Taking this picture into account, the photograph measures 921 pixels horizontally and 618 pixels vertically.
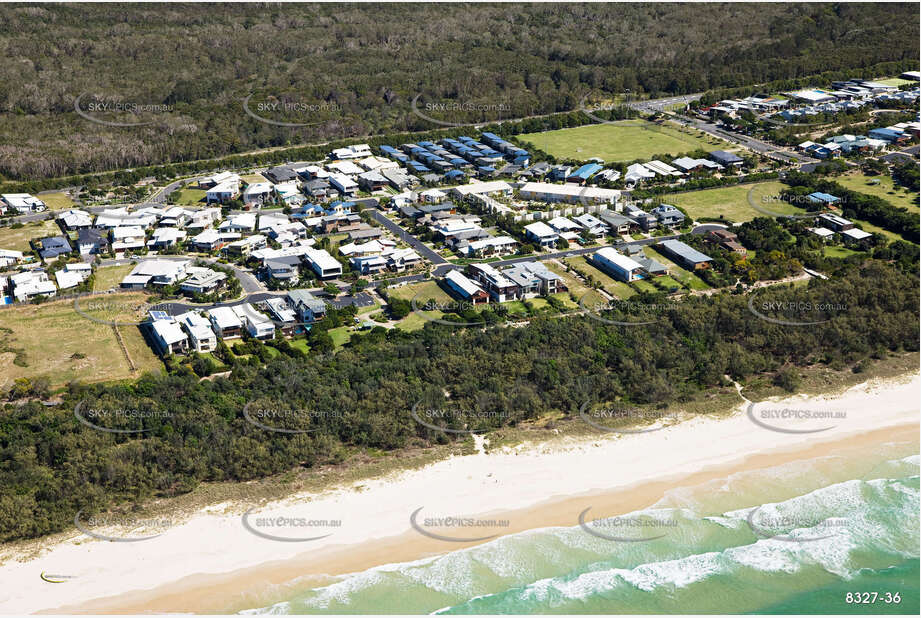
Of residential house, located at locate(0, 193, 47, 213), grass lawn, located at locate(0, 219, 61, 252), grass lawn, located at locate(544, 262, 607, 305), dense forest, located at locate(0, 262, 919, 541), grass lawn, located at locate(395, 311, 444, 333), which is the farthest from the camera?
residential house, located at locate(0, 193, 47, 213)

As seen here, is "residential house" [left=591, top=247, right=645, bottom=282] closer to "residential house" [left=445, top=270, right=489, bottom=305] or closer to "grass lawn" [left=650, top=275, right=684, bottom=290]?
"grass lawn" [left=650, top=275, right=684, bottom=290]

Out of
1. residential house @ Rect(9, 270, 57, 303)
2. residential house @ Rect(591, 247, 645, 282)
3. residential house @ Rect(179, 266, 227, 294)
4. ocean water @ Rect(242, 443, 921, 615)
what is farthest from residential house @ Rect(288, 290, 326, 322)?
ocean water @ Rect(242, 443, 921, 615)

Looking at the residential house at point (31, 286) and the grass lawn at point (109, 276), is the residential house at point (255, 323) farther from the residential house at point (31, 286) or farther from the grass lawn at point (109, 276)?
the residential house at point (31, 286)

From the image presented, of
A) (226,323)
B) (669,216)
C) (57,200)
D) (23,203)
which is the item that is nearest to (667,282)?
(669,216)

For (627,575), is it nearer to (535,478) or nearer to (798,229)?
(535,478)

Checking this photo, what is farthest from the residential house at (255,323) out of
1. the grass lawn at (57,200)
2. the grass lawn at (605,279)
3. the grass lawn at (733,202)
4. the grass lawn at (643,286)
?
the grass lawn at (733,202)
